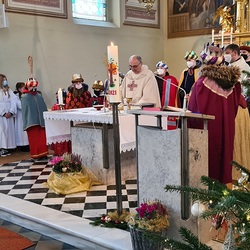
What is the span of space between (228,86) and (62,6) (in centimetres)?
648

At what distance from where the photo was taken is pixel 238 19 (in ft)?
30.2

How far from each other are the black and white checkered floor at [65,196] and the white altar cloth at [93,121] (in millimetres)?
601

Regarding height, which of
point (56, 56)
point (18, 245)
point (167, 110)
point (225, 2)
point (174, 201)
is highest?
point (225, 2)

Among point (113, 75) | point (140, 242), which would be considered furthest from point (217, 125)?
point (140, 242)

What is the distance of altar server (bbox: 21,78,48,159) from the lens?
6.85 m

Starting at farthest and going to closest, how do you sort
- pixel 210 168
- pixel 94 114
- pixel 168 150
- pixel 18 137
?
1. pixel 18 137
2. pixel 94 114
3. pixel 210 168
4. pixel 168 150

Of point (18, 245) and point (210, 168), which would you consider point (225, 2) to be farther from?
point (18, 245)

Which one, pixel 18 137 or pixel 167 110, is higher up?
pixel 167 110

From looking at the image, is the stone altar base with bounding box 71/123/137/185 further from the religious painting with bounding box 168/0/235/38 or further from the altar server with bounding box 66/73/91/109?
the religious painting with bounding box 168/0/235/38

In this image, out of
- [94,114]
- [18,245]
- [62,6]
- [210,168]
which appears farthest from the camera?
[62,6]

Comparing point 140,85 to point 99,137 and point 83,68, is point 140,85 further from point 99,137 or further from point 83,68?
point 83,68

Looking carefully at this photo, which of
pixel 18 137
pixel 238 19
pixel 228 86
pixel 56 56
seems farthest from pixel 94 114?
pixel 238 19

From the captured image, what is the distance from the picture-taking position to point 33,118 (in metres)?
6.86

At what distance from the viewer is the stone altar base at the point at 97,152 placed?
5008mm
